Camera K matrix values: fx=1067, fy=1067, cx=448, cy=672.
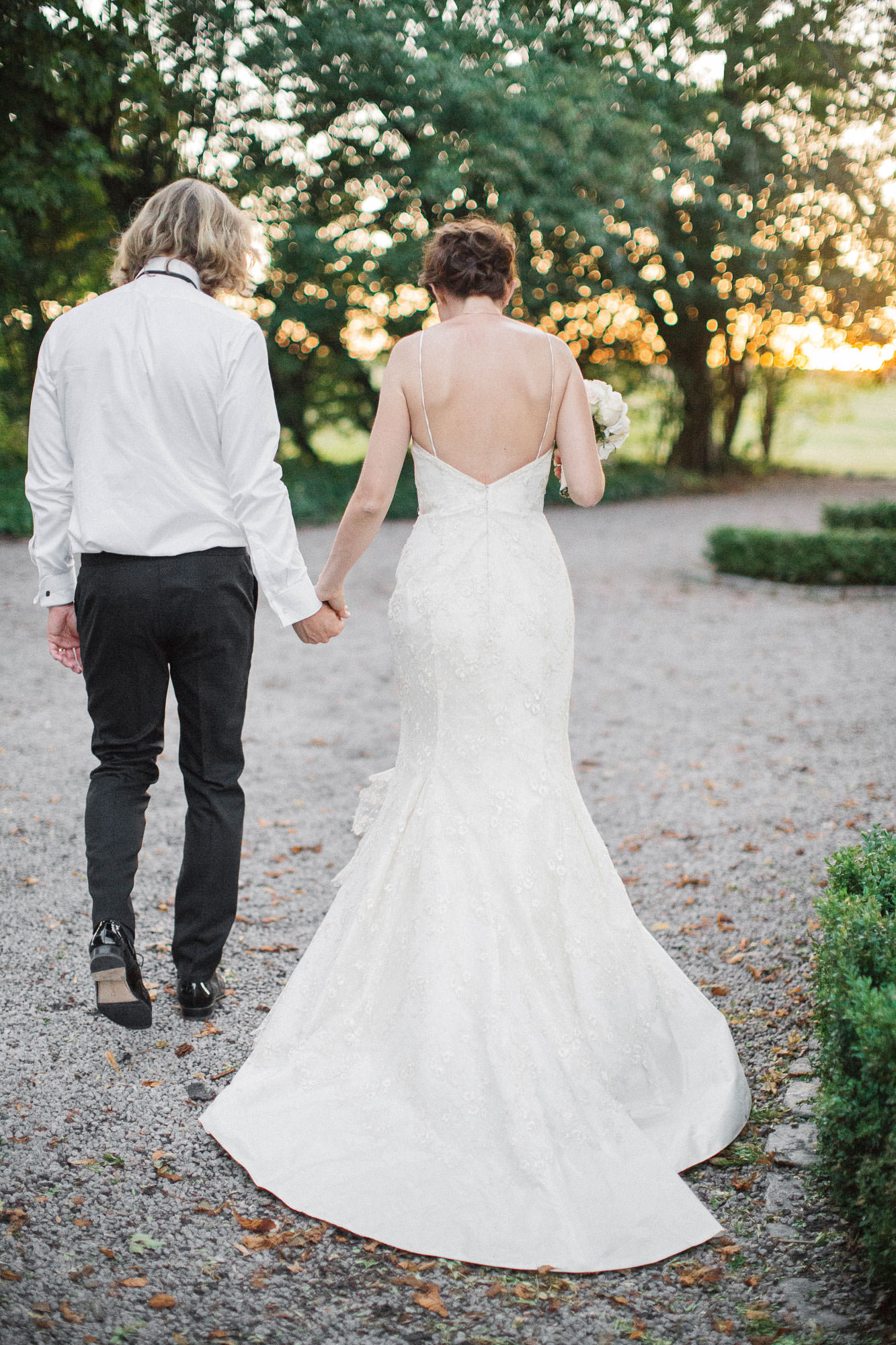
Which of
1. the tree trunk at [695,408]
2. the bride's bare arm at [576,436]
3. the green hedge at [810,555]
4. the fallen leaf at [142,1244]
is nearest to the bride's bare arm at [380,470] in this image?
the bride's bare arm at [576,436]

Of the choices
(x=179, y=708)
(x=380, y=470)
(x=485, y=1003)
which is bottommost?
(x=485, y=1003)

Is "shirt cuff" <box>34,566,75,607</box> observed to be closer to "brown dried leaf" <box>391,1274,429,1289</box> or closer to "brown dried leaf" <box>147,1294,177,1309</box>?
"brown dried leaf" <box>147,1294,177,1309</box>

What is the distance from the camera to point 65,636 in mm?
3268

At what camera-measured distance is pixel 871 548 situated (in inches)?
484

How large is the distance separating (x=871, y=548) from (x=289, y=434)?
40.6ft

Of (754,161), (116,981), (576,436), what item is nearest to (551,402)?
(576,436)

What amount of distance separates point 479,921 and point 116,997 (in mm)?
Answer: 1055

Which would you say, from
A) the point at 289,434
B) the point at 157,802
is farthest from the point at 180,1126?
the point at 289,434

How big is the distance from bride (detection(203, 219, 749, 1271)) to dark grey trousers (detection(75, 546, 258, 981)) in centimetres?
35

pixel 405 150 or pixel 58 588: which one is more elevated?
pixel 405 150

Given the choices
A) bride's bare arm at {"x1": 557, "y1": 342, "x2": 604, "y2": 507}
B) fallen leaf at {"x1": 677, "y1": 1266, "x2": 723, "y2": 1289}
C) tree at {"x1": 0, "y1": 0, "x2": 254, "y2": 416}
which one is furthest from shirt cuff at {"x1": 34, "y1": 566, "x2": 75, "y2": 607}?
tree at {"x1": 0, "y1": 0, "x2": 254, "y2": 416}

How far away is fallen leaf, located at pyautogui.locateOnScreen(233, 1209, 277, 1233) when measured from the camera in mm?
2445

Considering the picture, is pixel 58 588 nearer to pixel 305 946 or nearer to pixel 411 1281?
pixel 305 946

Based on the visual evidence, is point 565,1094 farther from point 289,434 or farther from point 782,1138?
point 289,434
